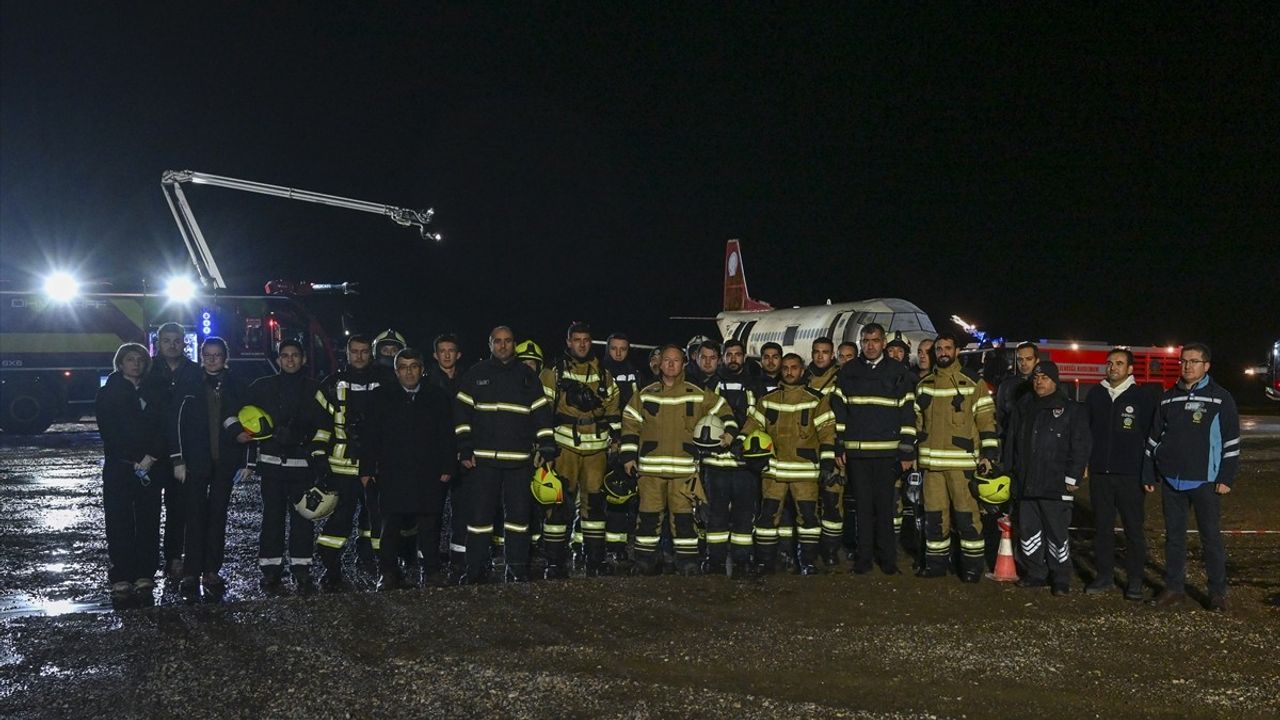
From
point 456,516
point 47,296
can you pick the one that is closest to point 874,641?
point 456,516

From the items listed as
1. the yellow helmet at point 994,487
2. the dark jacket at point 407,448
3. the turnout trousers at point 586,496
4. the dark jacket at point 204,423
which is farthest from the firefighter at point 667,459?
the dark jacket at point 204,423

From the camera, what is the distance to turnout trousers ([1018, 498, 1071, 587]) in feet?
26.1

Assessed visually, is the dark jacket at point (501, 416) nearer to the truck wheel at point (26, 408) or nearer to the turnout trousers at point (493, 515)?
the turnout trousers at point (493, 515)

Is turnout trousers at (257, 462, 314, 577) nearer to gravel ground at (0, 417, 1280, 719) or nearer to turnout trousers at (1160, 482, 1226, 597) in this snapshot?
gravel ground at (0, 417, 1280, 719)

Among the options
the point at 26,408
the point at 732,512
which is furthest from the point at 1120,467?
the point at 26,408

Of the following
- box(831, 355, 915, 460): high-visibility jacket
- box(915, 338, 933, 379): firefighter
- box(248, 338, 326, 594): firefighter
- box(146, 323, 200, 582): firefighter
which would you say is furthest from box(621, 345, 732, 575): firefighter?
box(146, 323, 200, 582): firefighter

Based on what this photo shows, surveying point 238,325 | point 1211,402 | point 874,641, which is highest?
point 238,325

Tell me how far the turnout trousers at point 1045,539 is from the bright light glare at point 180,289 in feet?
62.2

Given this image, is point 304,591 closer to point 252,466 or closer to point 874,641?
point 252,466

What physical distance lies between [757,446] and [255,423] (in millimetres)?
3964

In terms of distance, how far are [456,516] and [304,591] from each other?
1401 millimetres

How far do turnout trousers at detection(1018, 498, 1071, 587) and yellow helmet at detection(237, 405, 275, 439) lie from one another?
5.95 m

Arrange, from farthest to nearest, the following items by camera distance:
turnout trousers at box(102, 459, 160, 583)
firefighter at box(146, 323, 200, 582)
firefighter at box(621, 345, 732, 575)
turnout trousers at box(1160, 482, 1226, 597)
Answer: firefighter at box(621, 345, 732, 575)
firefighter at box(146, 323, 200, 582)
turnout trousers at box(102, 459, 160, 583)
turnout trousers at box(1160, 482, 1226, 597)

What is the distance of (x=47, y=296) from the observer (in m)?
22.6
